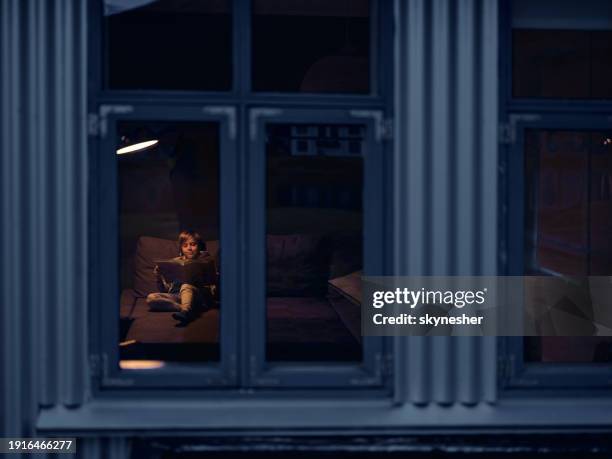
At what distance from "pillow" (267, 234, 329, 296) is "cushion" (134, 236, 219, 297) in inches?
27.1

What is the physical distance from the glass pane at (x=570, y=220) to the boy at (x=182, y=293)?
2836 mm

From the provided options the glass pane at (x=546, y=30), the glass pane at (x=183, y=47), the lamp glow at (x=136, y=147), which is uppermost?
the glass pane at (x=183, y=47)

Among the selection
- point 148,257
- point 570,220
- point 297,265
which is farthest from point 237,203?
point 570,220

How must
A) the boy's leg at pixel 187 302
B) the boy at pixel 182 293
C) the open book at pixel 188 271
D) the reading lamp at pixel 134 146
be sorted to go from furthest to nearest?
the reading lamp at pixel 134 146
the open book at pixel 188 271
the boy at pixel 182 293
the boy's leg at pixel 187 302

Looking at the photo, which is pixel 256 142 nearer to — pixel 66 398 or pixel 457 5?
pixel 457 5

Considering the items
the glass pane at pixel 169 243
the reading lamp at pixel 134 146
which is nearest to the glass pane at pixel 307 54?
the glass pane at pixel 169 243

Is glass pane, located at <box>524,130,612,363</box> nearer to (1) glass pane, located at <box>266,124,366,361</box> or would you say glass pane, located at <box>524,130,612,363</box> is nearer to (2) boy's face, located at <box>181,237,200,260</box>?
(1) glass pane, located at <box>266,124,366,361</box>

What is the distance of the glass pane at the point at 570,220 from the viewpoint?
536 centimetres

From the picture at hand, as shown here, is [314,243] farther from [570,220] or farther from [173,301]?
[570,220]

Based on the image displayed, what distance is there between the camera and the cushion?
26.1ft

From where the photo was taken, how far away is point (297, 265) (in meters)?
8.85

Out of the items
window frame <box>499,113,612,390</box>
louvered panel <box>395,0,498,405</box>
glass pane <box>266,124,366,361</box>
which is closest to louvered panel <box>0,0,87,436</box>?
glass pane <box>266,124,366,361</box>

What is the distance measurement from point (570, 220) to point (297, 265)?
7657 mm

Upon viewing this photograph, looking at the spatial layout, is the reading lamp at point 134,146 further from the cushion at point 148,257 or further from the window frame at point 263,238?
the window frame at point 263,238
